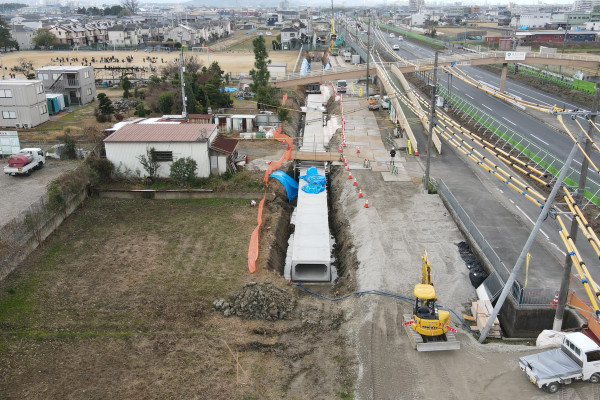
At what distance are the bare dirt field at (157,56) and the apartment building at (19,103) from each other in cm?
3283

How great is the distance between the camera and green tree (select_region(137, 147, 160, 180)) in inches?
1146

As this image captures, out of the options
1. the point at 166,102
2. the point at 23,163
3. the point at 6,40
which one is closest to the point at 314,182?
the point at 23,163

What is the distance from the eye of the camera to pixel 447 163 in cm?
3284

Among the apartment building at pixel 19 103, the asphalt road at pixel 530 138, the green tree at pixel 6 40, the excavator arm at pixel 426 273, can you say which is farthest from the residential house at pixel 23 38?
the excavator arm at pixel 426 273

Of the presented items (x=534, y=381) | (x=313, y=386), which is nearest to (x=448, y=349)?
(x=534, y=381)

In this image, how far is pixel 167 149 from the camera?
29.5 metres

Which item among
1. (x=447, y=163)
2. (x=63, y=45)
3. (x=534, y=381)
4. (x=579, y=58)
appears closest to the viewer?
(x=534, y=381)

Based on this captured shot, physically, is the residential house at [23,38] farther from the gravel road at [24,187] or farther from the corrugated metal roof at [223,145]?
the corrugated metal roof at [223,145]

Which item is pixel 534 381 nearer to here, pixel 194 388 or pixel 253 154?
pixel 194 388

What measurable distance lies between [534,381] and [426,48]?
88.0 meters

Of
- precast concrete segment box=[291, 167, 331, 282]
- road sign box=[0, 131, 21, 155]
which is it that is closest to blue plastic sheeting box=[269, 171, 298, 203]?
precast concrete segment box=[291, 167, 331, 282]

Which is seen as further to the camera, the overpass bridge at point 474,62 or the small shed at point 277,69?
the small shed at point 277,69

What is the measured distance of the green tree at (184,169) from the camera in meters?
28.7

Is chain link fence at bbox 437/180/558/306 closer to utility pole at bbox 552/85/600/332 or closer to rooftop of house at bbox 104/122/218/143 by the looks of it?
utility pole at bbox 552/85/600/332
